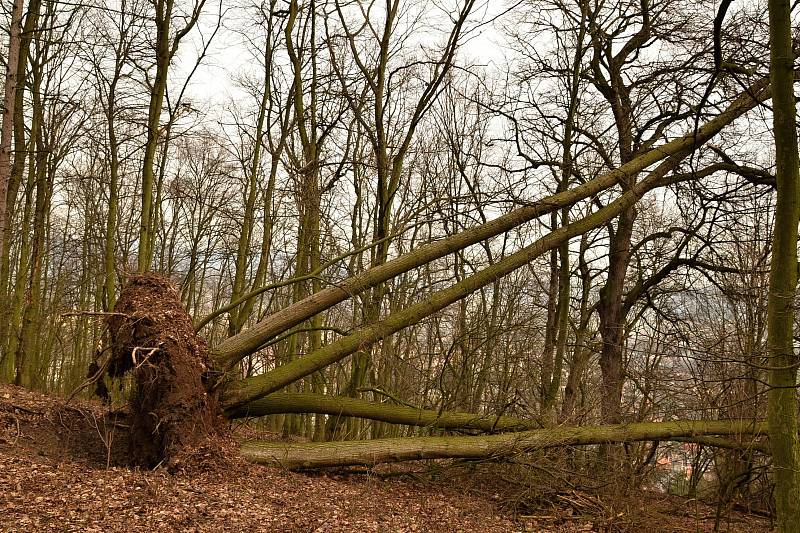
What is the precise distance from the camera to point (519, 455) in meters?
7.69

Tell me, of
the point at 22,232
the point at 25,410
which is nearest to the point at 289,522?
the point at 25,410

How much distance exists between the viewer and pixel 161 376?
22.8ft

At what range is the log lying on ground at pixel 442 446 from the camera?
25.1 feet

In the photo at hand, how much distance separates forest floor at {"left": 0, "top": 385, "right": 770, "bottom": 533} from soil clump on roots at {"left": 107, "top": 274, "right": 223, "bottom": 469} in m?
0.28

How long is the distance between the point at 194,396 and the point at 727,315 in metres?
7.31

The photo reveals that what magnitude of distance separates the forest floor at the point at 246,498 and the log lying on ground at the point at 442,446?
0.22 metres

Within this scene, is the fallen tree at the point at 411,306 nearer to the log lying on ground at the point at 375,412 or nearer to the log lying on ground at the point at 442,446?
the log lying on ground at the point at 375,412

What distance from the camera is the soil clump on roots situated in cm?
689

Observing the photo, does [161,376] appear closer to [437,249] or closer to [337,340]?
[337,340]

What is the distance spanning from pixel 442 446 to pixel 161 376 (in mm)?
3354

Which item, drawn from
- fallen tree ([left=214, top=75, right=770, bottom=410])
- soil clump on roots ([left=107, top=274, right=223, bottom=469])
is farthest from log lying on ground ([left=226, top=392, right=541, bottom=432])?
soil clump on roots ([left=107, top=274, right=223, bottom=469])

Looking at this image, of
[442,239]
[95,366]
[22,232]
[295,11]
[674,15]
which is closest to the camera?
[95,366]

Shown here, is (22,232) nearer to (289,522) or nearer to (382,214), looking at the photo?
(382,214)

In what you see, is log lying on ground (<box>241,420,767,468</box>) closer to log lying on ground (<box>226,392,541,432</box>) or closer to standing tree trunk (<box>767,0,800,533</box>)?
log lying on ground (<box>226,392,541,432</box>)
